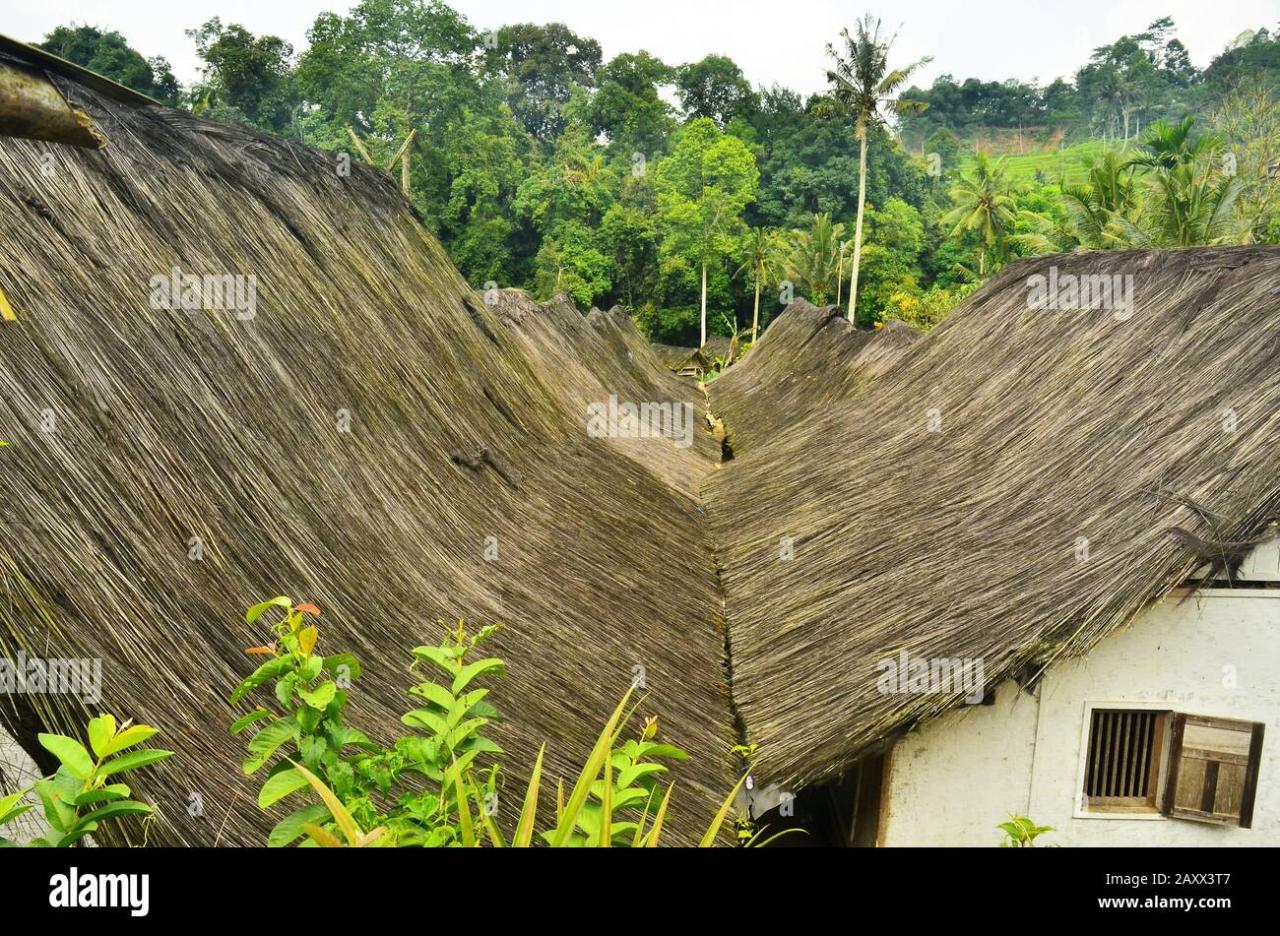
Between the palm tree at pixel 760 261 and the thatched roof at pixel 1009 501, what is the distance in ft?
122

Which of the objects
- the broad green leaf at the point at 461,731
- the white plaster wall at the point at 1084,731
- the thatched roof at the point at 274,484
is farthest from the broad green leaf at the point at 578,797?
the white plaster wall at the point at 1084,731

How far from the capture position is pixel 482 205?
48.2 meters

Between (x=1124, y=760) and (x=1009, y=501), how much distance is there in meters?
2.29

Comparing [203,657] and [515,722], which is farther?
[515,722]

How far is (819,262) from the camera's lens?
155 feet

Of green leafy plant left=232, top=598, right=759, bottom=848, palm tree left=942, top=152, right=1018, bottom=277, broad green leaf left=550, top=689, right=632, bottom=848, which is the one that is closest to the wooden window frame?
green leafy plant left=232, top=598, right=759, bottom=848

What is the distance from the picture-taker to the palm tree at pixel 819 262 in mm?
46875

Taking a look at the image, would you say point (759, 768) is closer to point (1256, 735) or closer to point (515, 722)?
point (515, 722)

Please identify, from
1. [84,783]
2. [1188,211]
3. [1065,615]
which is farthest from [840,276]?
[84,783]

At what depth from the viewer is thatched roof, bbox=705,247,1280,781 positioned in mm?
6359

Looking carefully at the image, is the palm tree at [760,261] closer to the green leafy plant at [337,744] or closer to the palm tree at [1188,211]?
the palm tree at [1188,211]

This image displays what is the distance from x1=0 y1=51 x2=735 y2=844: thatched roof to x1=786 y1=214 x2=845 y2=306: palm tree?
3789 cm
